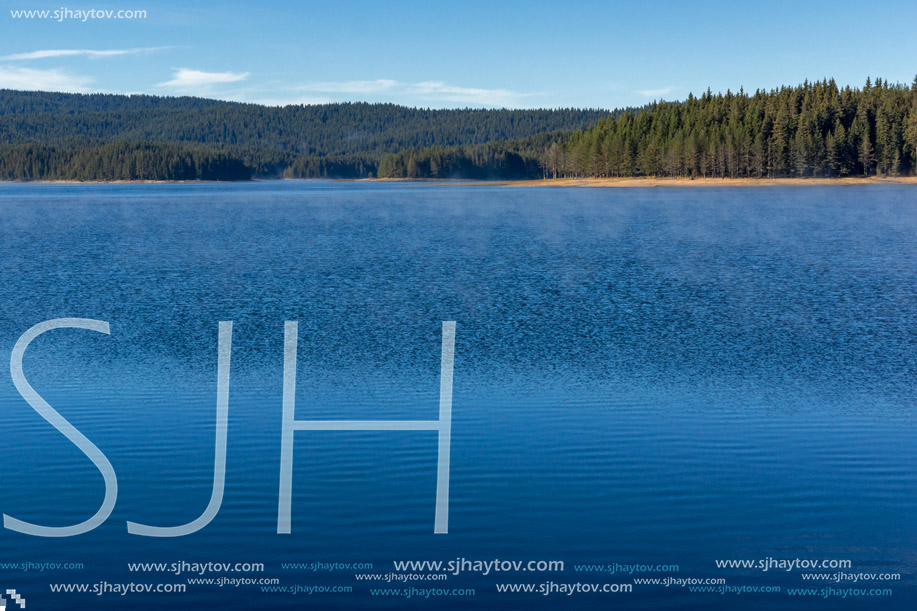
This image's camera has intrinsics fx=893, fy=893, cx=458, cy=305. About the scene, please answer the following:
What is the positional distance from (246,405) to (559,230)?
175ft

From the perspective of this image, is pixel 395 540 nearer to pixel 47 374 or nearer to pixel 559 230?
pixel 47 374

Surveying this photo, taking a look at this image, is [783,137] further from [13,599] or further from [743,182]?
[13,599]

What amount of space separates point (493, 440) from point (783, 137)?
154067mm

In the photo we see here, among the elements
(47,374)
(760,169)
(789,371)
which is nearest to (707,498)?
(789,371)

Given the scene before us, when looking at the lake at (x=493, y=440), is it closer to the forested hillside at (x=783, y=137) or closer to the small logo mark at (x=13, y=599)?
the small logo mark at (x=13, y=599)

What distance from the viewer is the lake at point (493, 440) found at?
36.4 ft

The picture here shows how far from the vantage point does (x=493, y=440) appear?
1639 centimetres

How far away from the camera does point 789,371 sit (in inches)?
Answer: 853
